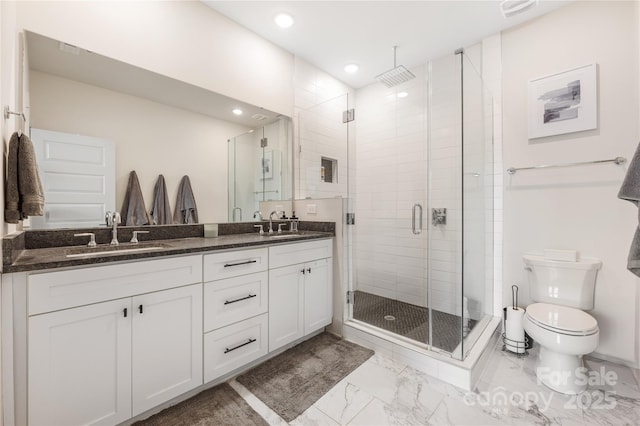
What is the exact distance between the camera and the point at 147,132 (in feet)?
6.06

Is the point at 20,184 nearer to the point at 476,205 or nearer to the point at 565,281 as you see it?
the point at 476,205

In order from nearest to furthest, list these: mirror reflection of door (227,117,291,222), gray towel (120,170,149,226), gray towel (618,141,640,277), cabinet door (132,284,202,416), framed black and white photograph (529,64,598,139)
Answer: gray towel (618,141,640,277) → cabinet door (132,284,202,416) → gray towel (120,170,149,226) → framed black and white photograph (529,64,598,139) → mirror reflection of door (227,117,291,222)

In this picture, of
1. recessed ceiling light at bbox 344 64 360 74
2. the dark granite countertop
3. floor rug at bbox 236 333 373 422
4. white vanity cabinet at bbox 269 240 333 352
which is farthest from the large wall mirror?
floor rug at bbox 236 333 373 422

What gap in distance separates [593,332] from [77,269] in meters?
2.73

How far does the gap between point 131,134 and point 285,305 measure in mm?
1585

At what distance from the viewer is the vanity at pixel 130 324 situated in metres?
1.04

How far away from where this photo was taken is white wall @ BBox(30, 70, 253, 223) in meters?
1.52

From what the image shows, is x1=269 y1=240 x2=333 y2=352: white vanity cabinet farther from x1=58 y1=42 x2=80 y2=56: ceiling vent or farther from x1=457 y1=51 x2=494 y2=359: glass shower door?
x1=58 y1=42 x2=80 y2=56: ceiling vent

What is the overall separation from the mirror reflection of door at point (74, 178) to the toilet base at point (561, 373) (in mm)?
2967

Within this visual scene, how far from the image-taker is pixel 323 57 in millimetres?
2816

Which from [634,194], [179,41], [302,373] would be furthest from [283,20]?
[302,373]

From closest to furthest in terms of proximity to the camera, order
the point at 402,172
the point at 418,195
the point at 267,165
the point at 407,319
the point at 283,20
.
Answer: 1. the point at 283,20
2. the point at 407,319
3. the point at 267,165
4. the point at 418,195
5. the point at 402,172

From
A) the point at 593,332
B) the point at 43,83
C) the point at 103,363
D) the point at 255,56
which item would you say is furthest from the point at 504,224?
the point at 43,83

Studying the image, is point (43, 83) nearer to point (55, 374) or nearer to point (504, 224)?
point (55, 374)
